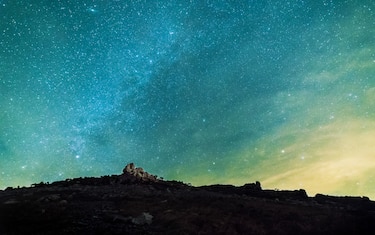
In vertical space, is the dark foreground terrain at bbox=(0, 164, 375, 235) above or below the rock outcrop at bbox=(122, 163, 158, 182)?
below

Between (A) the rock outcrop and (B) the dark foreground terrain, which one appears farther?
(A) the rock outcrop

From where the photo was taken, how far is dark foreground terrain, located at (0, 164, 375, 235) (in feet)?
65.4

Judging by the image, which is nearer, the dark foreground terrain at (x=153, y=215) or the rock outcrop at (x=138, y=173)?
the dark foreground terrain at (x=153, y=215)

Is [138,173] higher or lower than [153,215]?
higher

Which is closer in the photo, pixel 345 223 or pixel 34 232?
pixel 34 232

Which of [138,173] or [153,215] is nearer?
[153,215]

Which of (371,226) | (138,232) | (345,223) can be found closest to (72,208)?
(138,232)

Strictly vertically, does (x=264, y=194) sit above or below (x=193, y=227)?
above

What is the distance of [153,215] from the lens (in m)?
22.4

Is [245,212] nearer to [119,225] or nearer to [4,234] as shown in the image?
[119,225]

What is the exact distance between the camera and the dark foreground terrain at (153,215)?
1994 cm

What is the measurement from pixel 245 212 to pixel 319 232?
16.4 ft

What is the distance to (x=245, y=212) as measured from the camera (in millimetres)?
24312

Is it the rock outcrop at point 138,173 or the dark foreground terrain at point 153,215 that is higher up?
the rock outcrop at point 138,173
